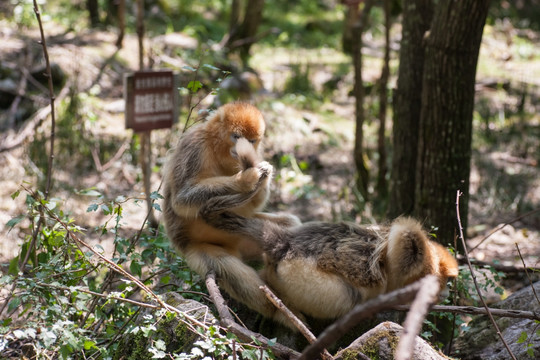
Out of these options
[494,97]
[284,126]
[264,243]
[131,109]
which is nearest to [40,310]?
[264,243]

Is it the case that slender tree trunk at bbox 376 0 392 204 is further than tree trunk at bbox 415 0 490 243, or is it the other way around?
slender tree trunk at bbox 376 0 392 204

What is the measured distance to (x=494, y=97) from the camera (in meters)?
12.4

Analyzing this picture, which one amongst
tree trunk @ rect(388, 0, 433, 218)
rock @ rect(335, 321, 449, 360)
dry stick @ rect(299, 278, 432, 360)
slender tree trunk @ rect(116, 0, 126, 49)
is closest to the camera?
dry stick @ rect(299, 278, 432, 360)

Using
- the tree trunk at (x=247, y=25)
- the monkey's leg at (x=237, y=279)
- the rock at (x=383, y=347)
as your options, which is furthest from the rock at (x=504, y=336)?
the tree trunk at (x=247, y=25)

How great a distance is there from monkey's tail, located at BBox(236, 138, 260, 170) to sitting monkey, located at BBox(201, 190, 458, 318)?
1.53 feet

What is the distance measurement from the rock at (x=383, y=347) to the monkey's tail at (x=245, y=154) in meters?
1.45

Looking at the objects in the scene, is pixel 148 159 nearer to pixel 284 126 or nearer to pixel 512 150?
pixel 284 126

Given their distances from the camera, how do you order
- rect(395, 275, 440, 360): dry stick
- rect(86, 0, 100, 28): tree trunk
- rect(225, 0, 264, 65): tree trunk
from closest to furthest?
rect(395, 275, 440, 360): dry stick → rect(225, 0, 264, 65): tree trunk → rect(86, 0, 100, 28): tree trunk

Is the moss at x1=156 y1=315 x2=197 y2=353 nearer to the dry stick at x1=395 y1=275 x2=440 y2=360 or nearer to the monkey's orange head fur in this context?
the monkey's orange head fur

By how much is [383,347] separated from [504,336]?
1566 mm

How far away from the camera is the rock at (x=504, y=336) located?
404 cm

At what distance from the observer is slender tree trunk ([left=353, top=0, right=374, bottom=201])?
752 centimetres

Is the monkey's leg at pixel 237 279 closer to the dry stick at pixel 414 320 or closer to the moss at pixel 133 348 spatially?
the moss at pixel 133 348

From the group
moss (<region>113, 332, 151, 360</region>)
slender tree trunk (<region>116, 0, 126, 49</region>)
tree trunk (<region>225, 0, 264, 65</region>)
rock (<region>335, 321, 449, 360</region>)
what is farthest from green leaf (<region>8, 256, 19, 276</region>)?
tree trunk (<region>225, 0, 264, 65</region>)
